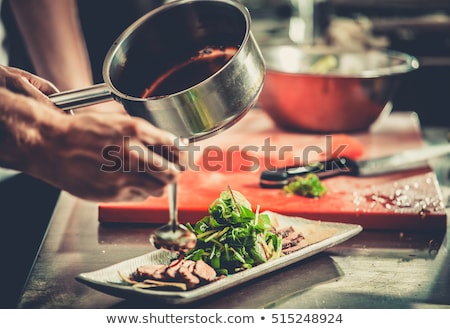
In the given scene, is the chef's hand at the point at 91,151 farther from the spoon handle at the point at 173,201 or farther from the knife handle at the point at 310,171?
the knife handle at the point at 310,171

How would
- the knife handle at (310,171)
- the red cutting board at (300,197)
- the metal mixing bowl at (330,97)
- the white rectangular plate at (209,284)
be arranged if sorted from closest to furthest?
the white rectangular plate at (209,284), the red cutting board at (300,197), the knife handle at (310,171), the metal mixing bowl at (330,97)

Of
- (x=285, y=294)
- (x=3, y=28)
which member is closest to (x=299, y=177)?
(x=285, y=294)

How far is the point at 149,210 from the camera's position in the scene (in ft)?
4.48

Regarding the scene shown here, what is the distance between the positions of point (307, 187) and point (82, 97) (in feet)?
1.96

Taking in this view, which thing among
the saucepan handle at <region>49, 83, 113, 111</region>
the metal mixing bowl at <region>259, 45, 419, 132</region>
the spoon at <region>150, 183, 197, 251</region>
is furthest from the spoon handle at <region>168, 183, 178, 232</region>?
the metal mixing bowl at <region>259, 45, 419, 132</region>

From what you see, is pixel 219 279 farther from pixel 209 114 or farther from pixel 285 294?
pixel 209 114

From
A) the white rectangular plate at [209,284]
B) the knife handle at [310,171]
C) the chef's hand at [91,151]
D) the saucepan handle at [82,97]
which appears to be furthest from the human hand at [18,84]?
the knife handle at [310,171]

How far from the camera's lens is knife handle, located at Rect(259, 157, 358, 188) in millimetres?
1498

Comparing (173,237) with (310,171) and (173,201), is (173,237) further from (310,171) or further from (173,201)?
(310,171)

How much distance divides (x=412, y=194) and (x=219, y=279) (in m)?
0.66

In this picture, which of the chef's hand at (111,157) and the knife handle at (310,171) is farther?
the knife handle at (310,171)

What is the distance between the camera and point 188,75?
1.18m

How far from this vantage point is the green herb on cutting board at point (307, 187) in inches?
56.2

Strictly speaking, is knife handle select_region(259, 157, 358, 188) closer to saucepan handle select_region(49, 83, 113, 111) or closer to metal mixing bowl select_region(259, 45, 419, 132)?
metal mixing bowl select_region(259, 45, 419, 132)
